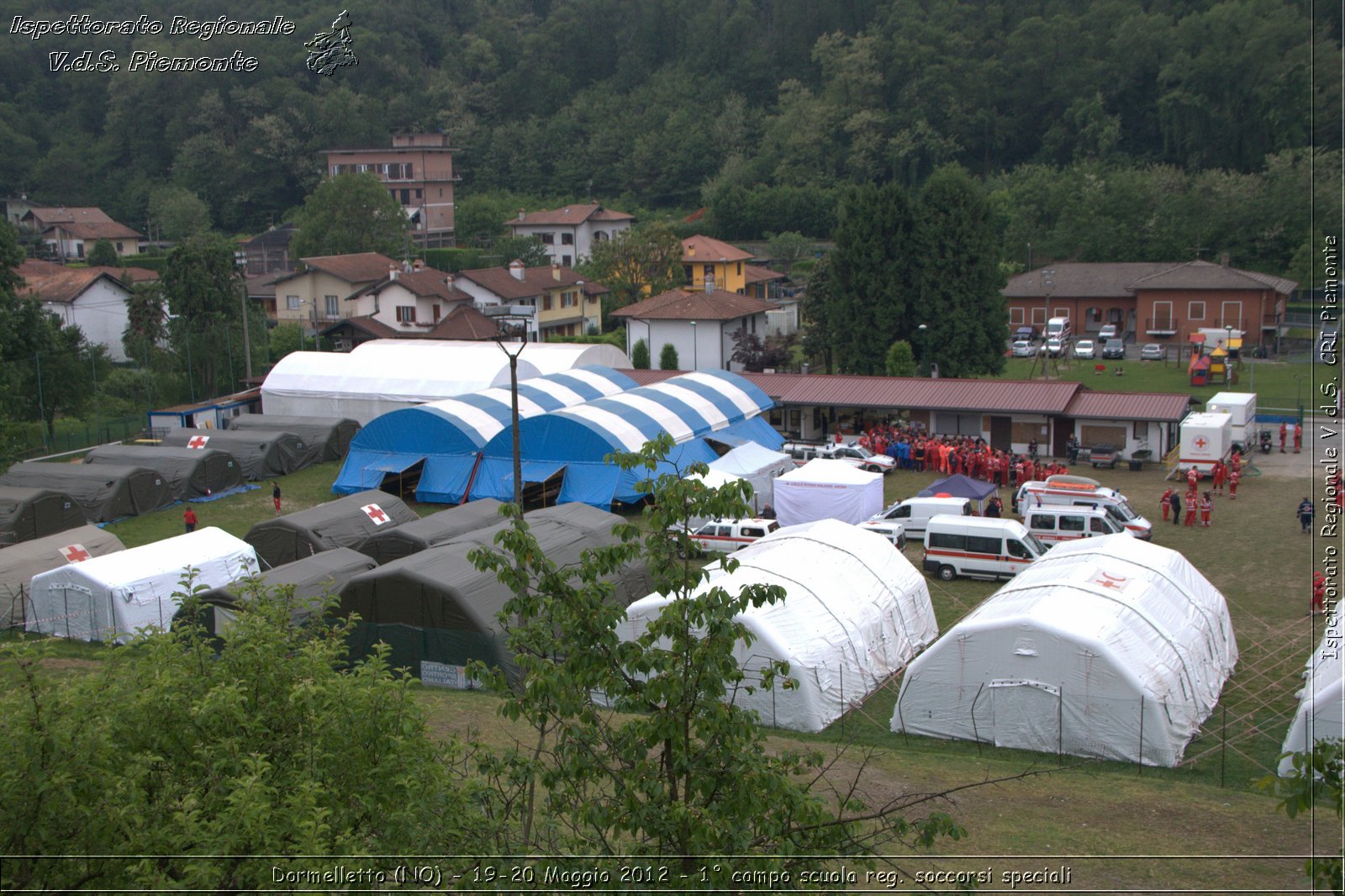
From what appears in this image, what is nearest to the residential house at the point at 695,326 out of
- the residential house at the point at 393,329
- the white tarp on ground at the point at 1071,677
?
the residential house at the point at 393,329

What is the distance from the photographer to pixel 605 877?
17.7 ft

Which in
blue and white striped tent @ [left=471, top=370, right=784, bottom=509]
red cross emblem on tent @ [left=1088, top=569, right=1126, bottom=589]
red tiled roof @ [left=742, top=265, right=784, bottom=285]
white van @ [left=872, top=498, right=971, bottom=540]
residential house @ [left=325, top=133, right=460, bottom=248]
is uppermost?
residential house @ [left=325, top=133, right=460, bottom=248]

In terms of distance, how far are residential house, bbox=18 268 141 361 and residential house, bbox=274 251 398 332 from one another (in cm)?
665

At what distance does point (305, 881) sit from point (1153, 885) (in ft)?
23.5

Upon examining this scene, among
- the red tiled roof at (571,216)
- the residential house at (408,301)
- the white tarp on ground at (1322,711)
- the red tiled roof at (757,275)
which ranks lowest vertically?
the white tarp on ground at (1322,711)

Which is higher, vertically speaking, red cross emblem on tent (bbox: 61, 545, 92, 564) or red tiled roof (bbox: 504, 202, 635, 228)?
red tiled roof (bbox: 504, 202, 635, 228)

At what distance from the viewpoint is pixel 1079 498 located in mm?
22547

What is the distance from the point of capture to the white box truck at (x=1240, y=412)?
28.8 metres

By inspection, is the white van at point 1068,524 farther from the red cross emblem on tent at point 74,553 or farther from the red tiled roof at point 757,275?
the red tiled roof at point 757,275

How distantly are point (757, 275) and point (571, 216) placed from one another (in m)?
14.5

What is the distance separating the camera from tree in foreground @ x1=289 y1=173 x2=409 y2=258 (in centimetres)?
6191

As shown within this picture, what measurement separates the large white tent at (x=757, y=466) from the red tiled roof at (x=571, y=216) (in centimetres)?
4488

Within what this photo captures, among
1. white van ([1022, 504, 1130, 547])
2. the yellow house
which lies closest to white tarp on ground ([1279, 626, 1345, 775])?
white van ([1022, 504, 1130, 547])

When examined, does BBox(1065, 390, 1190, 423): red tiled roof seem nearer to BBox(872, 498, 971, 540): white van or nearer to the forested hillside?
BBox(872, 498, 971, 540): white van
